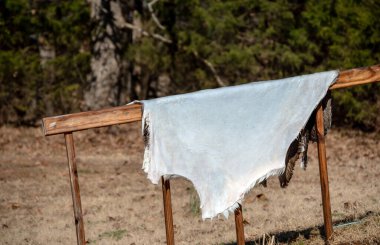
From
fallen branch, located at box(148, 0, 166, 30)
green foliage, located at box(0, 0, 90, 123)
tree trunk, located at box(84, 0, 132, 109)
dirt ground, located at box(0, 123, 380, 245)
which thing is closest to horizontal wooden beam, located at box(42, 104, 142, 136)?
dirt ground, located at box(0, 123, 380, 245)

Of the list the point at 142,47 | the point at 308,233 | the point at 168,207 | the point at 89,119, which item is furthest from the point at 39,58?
the point at 168,207

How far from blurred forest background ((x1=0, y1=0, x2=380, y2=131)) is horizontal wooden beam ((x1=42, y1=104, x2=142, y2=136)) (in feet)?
33.1

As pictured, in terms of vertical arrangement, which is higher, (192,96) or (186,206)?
(192,96)

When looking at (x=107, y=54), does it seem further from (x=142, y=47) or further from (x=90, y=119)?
(x=90, y=119)

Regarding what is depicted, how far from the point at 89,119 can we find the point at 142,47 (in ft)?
36.0

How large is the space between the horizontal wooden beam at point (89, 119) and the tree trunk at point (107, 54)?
1099cm

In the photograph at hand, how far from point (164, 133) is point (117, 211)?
417 centimetres

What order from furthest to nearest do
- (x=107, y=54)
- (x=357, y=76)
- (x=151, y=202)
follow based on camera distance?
(x=107, y=54)
(x=151, y=202)
(x=357, y=76)

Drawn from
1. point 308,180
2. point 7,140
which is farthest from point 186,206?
point 7,140

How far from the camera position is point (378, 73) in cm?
540

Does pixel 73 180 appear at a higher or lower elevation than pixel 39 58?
lower

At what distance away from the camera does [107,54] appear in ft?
52.4

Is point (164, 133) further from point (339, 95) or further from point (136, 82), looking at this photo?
point (136, 82)

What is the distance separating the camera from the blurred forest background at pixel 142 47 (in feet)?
49.7
